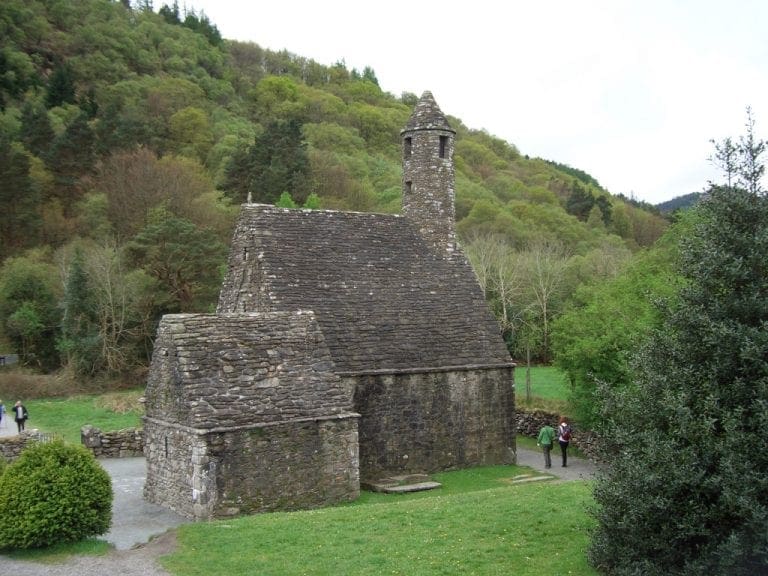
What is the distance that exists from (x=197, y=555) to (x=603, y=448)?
7.00 metres

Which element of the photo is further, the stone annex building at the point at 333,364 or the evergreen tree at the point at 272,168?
the evergreen tree at the point at 272,168

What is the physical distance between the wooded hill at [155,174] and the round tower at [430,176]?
14088 mm

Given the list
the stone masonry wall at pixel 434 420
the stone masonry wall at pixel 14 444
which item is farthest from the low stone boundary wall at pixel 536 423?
the stone masonry wall at pixel 14 444

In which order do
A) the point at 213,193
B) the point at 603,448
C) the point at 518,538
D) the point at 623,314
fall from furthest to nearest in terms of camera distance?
the point at 213,193
the point at 623,314
the point at 518,538
the point at 603,448

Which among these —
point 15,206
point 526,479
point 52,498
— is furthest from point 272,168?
point 52,498

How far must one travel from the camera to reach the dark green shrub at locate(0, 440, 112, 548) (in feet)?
42.4

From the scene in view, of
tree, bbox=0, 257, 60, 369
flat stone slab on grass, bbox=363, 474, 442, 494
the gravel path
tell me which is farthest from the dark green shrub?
tree, bbox=0, 257, 60, 369

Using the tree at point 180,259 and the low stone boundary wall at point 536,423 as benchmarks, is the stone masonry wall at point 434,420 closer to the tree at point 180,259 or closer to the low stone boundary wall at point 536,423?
the low stone boundary wall at point 536,423

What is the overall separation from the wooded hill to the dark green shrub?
26117 millimetres

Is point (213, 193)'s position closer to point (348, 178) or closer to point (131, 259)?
point (131, 259)

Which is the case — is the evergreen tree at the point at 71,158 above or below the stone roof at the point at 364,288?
above

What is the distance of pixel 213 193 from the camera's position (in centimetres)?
4788

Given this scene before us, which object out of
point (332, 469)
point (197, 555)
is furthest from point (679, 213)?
point (197, 555)

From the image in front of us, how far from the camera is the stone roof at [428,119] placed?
25.4m
